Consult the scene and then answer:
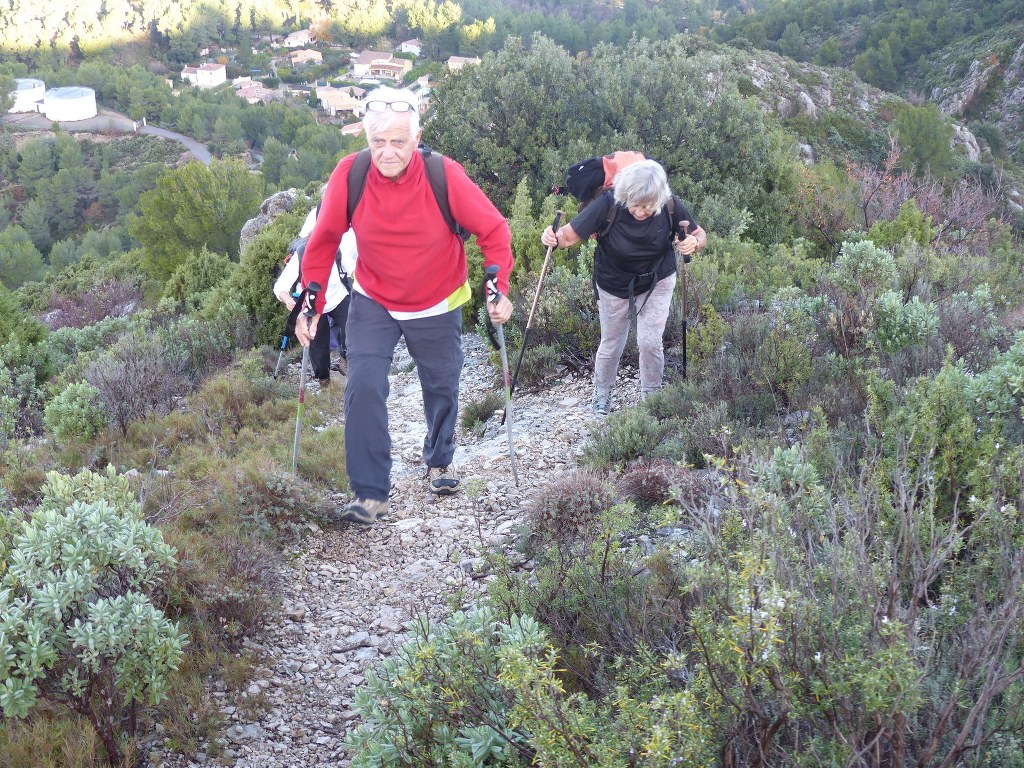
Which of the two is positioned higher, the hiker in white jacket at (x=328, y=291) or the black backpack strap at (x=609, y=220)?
the black backpack strap at (x=609, y=220)

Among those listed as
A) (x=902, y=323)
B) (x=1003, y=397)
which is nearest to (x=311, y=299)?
(x=1003, y=397)

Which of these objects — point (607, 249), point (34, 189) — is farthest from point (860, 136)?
point (34, 189)

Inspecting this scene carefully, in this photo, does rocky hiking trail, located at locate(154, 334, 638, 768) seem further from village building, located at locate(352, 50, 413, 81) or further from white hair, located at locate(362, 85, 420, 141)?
village building, located at locate(352, 50, 413, 81)

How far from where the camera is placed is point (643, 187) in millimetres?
4855

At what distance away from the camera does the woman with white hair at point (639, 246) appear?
493 centimetres

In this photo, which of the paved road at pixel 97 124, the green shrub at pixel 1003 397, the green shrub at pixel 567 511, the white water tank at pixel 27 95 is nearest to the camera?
the green shrub at pixel 1003 397

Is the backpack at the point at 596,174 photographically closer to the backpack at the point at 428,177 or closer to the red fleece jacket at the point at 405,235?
the red fleece jacket at the point at 405,235

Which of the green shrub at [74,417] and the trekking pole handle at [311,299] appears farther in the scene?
the green shrub at [74,417]

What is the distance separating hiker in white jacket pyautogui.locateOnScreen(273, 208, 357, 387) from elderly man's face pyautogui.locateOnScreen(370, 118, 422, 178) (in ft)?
4.02

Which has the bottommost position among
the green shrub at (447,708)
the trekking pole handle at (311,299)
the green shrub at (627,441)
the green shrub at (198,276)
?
the green shrub at (198,276)

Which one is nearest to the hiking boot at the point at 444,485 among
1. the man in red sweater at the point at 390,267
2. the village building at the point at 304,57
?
the man in red sweater at the point at 390,267

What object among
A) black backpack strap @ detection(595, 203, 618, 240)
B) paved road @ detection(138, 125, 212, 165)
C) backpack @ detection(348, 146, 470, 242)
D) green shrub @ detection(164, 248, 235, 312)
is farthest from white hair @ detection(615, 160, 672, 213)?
paved road @ detection(138, 125, 212, 165)

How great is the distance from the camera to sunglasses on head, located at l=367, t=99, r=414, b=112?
3789 millimetres

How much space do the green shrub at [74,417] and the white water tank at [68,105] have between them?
8964 cm
